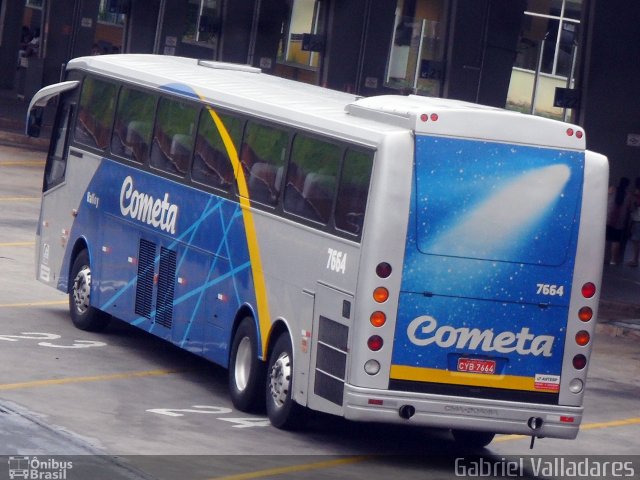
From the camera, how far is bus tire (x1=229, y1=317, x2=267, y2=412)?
47.2 ft

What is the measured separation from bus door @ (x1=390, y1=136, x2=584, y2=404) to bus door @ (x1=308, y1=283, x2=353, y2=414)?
1.56ft

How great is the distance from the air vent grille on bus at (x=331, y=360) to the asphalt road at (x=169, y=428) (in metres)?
0.58

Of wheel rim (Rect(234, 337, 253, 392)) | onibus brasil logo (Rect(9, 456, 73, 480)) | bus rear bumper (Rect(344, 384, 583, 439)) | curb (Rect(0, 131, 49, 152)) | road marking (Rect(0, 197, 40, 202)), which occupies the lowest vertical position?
road marking (Rect(0, 197, 40, 202))

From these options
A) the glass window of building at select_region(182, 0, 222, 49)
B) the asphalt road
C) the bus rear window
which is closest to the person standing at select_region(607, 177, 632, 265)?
the asphalt road

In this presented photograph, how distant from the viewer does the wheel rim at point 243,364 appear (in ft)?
48.0

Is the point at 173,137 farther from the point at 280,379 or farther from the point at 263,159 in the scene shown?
the point at 280,379

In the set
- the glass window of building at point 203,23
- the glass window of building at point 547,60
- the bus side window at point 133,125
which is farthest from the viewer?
the glass window of building at point 203,23

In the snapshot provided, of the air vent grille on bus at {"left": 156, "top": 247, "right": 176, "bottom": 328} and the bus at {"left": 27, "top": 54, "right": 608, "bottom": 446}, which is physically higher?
the bus at {"left": 27, "top": 54, "right": 608, "bottom": 446}

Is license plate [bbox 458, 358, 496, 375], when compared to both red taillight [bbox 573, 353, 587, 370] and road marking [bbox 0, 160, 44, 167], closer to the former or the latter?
red taillight [bbox 573, 353, 587, 370]

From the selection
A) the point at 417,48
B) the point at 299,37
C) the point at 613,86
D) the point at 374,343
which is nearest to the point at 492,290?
the point at 374,343

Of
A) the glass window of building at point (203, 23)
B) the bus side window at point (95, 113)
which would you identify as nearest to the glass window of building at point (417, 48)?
the glass window of building at point (203, 23)

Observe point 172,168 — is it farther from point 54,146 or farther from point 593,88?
point 593,88

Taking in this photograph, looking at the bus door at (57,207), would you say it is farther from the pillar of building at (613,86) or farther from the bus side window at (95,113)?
the pillar of building at (613,86)

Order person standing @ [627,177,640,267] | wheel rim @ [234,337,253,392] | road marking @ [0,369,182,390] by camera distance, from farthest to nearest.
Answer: person standing @ [627,177,640,267] < wheel rim @ [234,337,253,392] < road marking @ [0,369,182,390]
